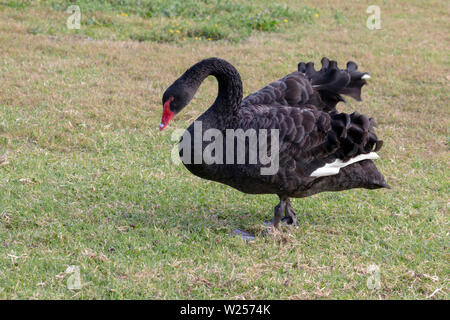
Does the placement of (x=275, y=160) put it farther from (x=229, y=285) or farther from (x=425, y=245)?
(x=425, y=245)

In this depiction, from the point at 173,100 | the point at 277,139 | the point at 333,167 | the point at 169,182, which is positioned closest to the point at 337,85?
the point at 333,167

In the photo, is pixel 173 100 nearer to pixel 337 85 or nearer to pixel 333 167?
pixel 333 167

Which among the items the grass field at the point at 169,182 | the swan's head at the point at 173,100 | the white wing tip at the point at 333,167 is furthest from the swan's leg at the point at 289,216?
the swan's head at the point at 173,100

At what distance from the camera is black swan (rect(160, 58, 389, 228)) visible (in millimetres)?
3785

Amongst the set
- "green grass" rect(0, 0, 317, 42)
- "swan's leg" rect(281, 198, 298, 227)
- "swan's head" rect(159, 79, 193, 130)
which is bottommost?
"swan's leg" rect(281, 198, 298, 227)

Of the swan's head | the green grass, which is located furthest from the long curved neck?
the green grass

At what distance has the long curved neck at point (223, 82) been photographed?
3867mm

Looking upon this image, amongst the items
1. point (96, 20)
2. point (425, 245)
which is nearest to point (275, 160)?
point (425, 245)

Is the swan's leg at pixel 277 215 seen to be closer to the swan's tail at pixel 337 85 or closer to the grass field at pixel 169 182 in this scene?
the grass field at pixel 169 182

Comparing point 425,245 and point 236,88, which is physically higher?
point 236,88

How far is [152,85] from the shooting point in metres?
7.19

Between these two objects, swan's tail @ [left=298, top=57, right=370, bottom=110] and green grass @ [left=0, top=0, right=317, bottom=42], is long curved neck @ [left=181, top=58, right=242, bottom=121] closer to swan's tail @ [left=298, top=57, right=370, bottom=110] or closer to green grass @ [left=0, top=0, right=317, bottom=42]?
swan's tail @ [left=298, top=57, right=370, bottom=110]
